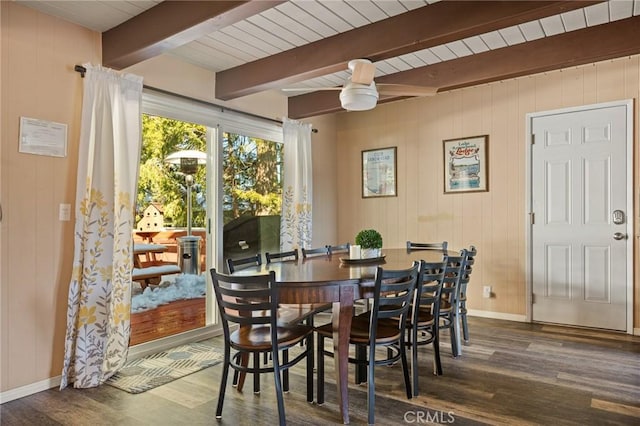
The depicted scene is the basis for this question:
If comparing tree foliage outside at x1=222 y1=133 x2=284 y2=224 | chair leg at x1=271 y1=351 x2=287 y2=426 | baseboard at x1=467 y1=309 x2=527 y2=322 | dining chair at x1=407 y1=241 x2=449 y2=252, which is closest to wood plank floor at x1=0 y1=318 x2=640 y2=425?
chair leg at x1=271 y1=351 x2=287 y2=426

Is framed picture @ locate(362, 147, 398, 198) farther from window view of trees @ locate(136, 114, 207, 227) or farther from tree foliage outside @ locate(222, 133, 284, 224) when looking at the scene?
window view of trees @ locate(136, 114, 207, 227)

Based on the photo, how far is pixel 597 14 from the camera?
2.99 meters

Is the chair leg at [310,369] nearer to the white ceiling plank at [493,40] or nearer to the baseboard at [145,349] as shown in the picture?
the baseboard at [145,349]

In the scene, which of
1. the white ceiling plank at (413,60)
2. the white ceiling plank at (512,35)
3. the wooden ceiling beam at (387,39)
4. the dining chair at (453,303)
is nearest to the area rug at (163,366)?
the dining chair at (453,303)

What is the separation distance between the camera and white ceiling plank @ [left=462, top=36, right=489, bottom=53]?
11.2 ft

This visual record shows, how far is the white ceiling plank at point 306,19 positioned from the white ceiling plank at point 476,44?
3.84 ft

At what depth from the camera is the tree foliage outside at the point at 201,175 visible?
3553 millimetres

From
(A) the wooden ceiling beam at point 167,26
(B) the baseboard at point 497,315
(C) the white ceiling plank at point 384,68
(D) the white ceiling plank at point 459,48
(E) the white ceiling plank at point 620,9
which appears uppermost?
(E) the white ceiling plank at point 620,9

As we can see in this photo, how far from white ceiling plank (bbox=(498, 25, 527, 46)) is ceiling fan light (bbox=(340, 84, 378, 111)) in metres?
1.34

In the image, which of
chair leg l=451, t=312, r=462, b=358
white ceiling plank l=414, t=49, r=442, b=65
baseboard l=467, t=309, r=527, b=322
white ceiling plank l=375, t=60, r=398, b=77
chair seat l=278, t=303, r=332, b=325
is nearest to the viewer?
chair seat l=278, t=303, r=332, b=325

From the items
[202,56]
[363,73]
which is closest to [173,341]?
[202,56]

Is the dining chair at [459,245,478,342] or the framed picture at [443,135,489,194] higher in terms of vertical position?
the framed picture at [443,135,489,194]

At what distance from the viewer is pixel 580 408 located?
93.9 inches

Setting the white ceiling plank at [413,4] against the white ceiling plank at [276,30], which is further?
the white ceiling plank at [276,30]
